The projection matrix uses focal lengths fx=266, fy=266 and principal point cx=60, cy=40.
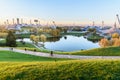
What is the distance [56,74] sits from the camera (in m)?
12.8

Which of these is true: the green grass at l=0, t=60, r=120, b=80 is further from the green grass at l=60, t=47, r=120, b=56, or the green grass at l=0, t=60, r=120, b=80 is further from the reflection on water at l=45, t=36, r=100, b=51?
the reflection on water at l=45, t=36, r=100, b=51

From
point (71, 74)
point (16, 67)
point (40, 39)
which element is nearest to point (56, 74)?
point (71, 74)

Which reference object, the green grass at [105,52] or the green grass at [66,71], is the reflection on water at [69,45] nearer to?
the green grass at [105,52]

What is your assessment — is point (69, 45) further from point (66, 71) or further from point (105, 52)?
point (66, 71)

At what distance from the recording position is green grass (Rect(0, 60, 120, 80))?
1246cm

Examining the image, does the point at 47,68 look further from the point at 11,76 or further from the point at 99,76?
the point at 99,76

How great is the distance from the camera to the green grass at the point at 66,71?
12461mm

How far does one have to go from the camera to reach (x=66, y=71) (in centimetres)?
1301

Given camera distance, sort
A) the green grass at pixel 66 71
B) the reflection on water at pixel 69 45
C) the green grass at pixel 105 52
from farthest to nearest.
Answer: the reflection on water at pixel 69 45
the green grass at pixel 105 52
the green grass at pixel 66 71

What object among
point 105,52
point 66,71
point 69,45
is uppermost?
point 66,71

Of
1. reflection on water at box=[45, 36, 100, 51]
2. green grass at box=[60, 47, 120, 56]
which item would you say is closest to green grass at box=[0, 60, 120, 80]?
green grass at box=[60, 47, 120, 56]

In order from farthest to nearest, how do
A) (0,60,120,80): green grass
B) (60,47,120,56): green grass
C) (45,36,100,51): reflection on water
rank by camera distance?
(45,36,100,51): reflection on water
(60,47,120,56): green grass
(0,60,120,80): green grass

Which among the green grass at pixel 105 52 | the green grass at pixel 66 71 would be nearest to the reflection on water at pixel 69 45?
the green grass at pixel 105 52

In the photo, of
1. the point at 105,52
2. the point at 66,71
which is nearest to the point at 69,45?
the point at 105,52
